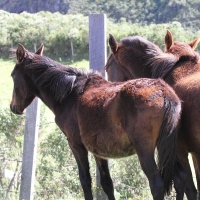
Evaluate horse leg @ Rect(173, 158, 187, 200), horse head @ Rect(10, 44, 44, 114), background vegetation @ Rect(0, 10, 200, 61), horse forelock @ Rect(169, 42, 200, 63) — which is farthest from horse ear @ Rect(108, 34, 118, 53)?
background vegetation @ Rect(0, 10, 200, 61)

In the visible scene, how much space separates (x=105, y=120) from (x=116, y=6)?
3950cm

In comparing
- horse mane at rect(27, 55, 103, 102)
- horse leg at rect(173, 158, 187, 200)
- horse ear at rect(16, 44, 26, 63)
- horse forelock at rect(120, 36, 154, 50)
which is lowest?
horse leg at rect(173, 158, 187, 200)

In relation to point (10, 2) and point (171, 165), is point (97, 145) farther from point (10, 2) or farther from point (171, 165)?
point (10, 2)

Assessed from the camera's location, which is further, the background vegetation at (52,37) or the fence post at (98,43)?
the background vegetation at (52,37)

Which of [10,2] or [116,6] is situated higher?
[116,6]

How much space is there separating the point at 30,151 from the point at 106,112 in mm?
1746

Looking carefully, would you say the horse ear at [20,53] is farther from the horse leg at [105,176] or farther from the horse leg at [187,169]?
the horse leg at [187,169]

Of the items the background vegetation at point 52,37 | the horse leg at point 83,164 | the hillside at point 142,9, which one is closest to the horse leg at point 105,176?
the horse leg at point 83,164

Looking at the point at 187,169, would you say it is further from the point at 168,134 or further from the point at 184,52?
the point at 184,52

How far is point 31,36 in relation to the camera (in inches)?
1037

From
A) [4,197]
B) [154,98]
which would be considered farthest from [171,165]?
[4,197]

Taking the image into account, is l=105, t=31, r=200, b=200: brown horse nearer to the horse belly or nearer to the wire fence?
the horse belly

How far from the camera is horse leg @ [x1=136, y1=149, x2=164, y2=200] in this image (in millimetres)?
3666

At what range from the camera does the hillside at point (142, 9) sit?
3553 centimetres
